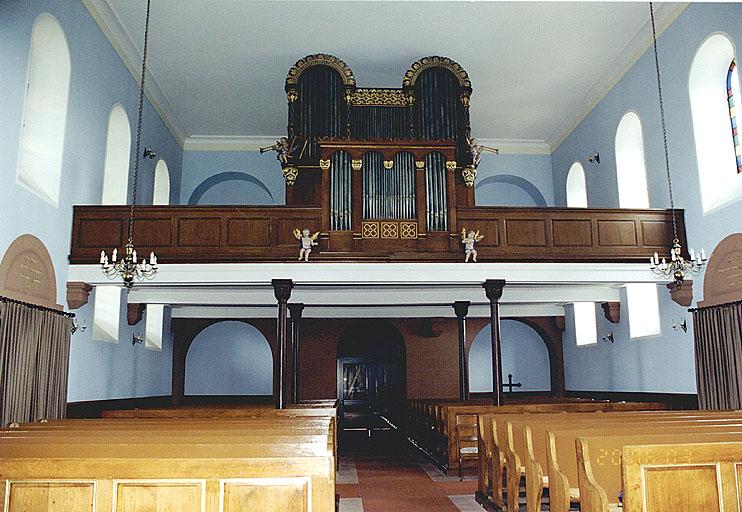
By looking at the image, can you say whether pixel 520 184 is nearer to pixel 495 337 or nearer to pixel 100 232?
pixel 495 337

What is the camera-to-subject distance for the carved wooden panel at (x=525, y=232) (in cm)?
1239

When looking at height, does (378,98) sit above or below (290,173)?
above

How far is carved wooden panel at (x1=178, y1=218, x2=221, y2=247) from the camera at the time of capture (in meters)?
11.9

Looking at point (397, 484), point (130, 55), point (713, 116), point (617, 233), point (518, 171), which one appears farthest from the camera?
point (518, 171)

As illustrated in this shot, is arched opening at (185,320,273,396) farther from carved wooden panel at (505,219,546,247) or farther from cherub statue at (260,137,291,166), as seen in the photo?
carved wooden panel at (505,219,546,247)

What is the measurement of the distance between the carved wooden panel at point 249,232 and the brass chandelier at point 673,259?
6296mm

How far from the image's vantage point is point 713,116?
11688 millimetres

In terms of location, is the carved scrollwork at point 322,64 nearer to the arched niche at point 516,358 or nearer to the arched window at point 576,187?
the arched window at point 576,187

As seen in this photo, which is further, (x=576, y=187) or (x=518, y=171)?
(x=518, y=171)

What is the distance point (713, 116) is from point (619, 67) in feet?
10.5

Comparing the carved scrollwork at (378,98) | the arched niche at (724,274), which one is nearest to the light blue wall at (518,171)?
the carved scrollwork at (378,98)

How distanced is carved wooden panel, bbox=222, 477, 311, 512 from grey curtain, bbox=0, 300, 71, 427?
6143 millimetres

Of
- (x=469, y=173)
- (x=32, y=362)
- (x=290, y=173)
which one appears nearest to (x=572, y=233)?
(x=469, y=173)

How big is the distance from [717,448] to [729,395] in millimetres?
7289
